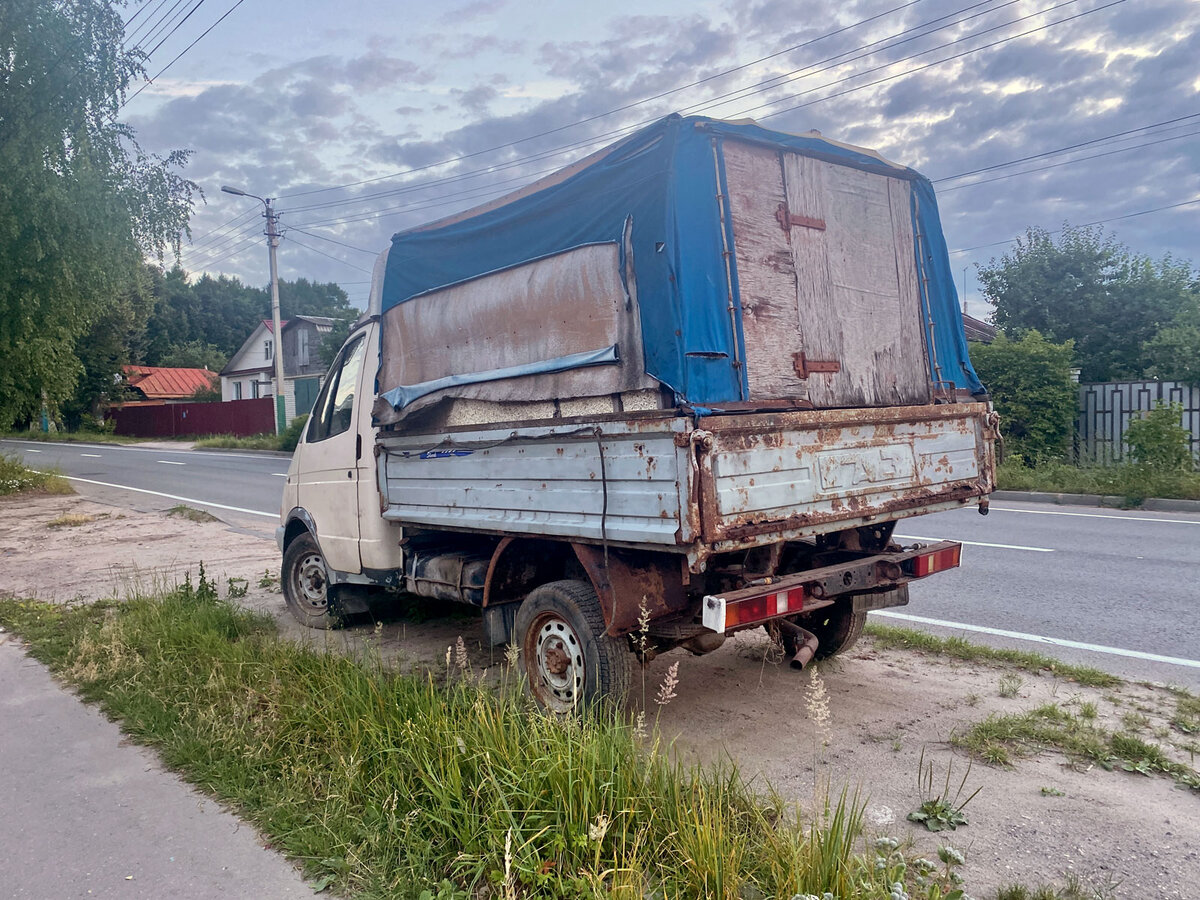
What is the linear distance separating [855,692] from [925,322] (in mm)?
2253

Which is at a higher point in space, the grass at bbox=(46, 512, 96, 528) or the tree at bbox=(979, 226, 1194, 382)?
the tree at bbox=(979, 226, 1194, 382)

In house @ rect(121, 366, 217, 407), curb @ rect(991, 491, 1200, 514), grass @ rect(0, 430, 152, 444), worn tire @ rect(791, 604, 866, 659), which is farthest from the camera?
house @ rect(121, 366, 217, 407)

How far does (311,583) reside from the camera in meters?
7.00

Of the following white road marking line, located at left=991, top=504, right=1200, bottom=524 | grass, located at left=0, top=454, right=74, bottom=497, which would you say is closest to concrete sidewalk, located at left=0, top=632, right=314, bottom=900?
white road marking line, located at left=991, top=504, right=1200, bottom=524

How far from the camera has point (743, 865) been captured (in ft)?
9.13

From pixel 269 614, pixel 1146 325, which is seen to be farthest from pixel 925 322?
pixel 1146 325

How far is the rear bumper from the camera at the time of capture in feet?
12.2

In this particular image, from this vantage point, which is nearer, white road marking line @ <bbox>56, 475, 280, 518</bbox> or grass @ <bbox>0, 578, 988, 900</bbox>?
grass @ <bbox>0, 578, 988, 900</bbox>

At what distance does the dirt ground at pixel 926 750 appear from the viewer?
9.95 ft

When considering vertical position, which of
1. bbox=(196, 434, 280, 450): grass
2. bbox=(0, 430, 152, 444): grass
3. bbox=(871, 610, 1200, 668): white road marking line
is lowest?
bbox=(871, 610, 1200, 668): white road marking line

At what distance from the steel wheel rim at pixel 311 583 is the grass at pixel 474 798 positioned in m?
1.98

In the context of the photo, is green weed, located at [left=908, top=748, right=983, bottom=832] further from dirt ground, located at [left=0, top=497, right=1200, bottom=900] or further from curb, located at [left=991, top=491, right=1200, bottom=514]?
curb, located at [left=991, top=491, right=1200, bottom=514]

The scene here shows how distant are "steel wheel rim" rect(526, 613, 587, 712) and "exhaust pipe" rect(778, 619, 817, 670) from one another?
3.80 feet

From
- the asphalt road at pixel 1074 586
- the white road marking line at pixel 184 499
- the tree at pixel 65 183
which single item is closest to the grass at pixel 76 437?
the white road marking line at pixel 184 499
